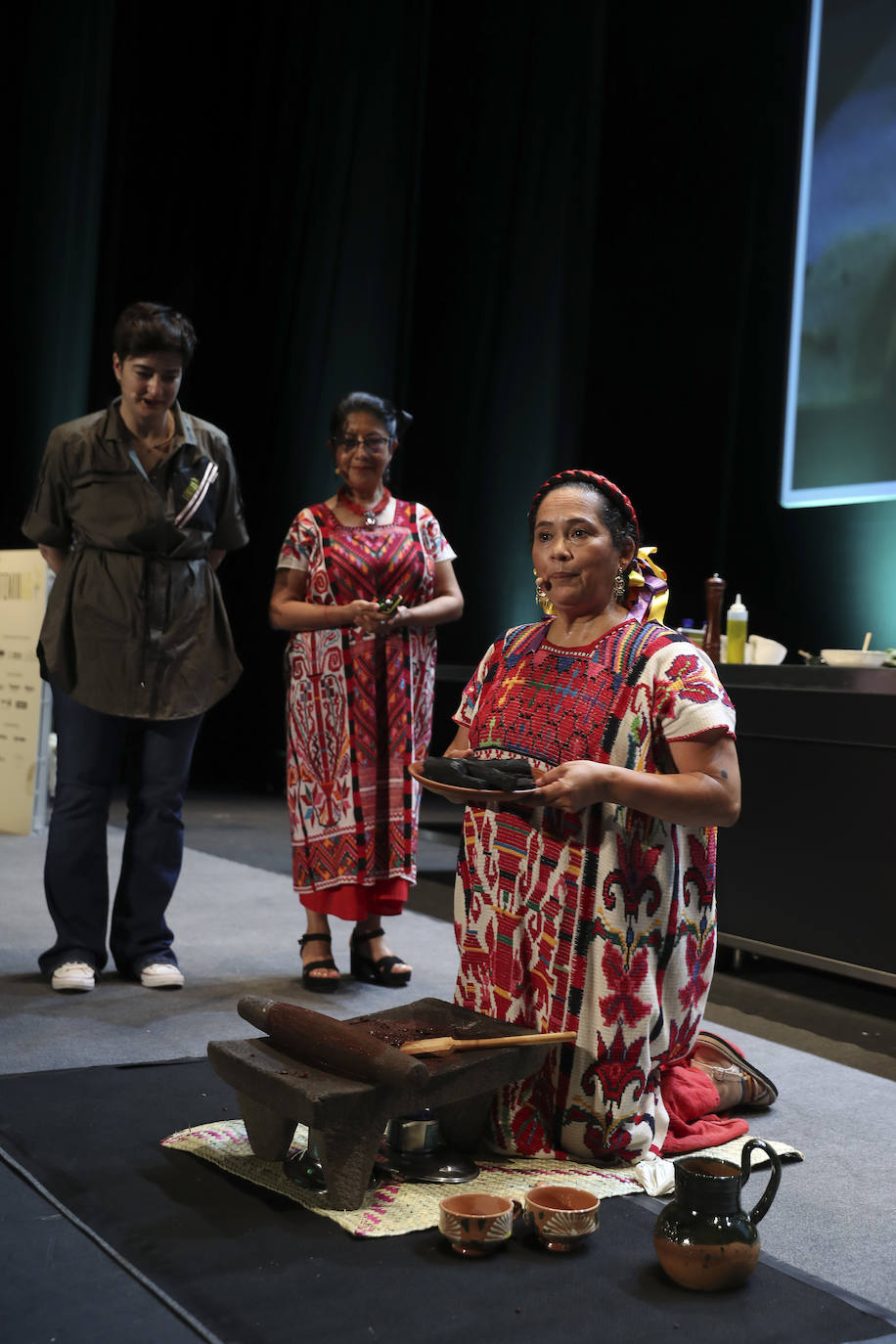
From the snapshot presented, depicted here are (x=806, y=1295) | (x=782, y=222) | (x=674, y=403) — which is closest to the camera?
(x=806, y=1295)

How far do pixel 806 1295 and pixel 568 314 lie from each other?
5.12 meters

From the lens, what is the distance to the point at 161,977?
119 inches

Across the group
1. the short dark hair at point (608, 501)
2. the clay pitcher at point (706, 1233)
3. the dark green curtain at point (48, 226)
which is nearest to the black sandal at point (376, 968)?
the short dark hair at point (608, 501)

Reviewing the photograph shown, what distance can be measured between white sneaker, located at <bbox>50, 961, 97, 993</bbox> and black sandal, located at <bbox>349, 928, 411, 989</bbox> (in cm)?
59

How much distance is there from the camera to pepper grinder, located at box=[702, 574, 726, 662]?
3922 mm

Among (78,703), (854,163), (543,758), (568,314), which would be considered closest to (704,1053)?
(543,758)

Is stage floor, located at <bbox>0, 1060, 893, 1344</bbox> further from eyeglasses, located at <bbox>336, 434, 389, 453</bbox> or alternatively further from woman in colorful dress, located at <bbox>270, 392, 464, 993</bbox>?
eyeglasses, located at <bbox>336, 434, 389, 453</bbox>

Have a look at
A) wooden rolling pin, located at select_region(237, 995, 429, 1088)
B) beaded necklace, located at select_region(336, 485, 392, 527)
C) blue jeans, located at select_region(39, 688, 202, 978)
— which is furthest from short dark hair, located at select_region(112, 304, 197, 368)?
wooden rolling pin, located at select_region(237, 995, 429, 1088)

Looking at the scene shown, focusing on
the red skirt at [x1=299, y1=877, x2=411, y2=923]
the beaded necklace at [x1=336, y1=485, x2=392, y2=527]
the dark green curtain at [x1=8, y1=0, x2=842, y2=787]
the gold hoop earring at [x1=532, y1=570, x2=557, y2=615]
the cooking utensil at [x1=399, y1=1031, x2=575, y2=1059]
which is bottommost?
the red skirt at [x1=299, y1=877, x2=411, y2=923]

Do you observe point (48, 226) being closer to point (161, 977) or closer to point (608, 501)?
point (161, 977)

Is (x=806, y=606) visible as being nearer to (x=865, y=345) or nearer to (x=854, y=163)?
(x=865, y=345)

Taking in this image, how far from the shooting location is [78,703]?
304 cm

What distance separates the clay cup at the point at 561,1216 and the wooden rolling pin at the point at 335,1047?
210mm

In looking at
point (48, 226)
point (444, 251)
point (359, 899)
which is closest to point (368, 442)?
point (359, 899)
